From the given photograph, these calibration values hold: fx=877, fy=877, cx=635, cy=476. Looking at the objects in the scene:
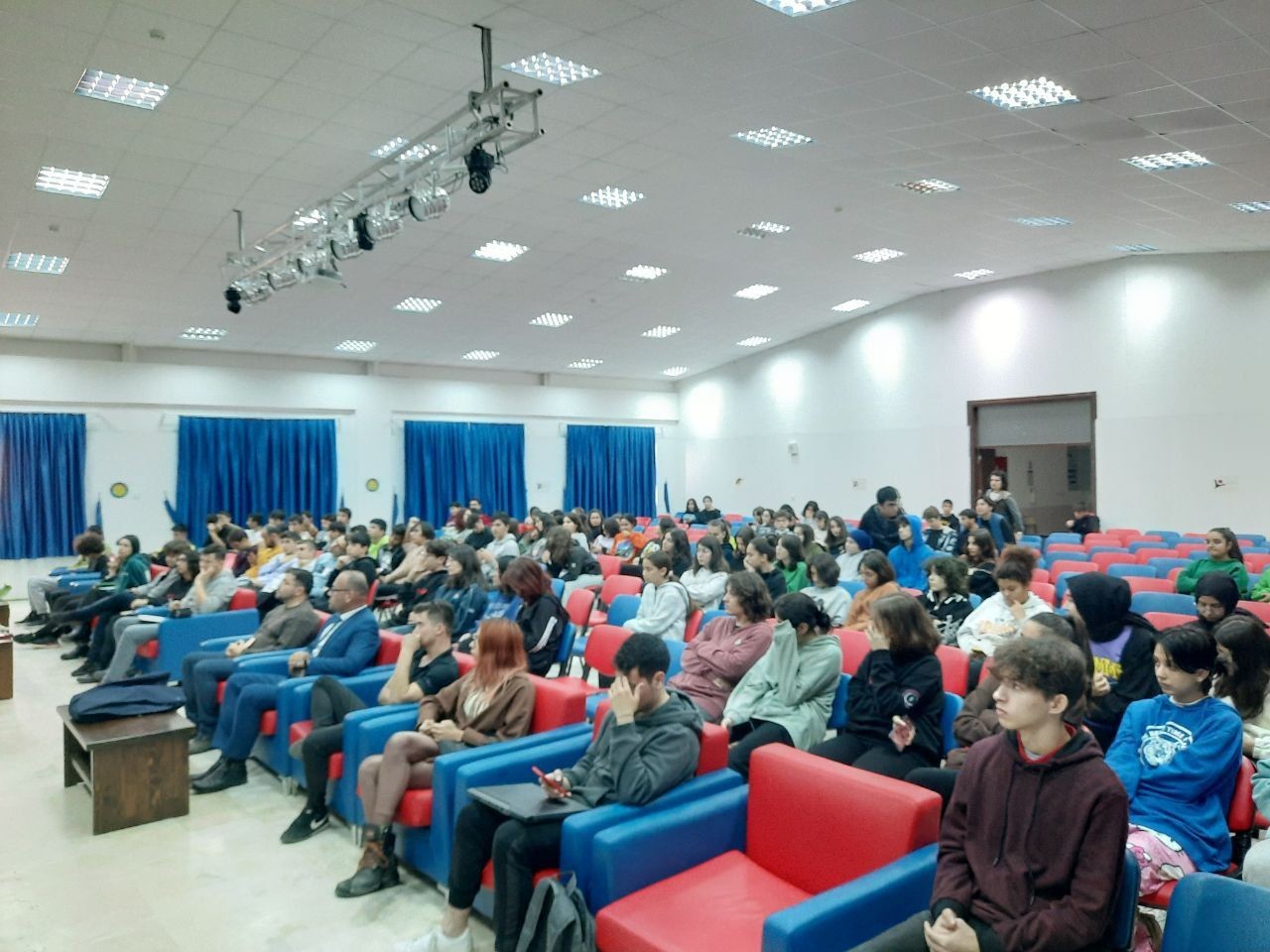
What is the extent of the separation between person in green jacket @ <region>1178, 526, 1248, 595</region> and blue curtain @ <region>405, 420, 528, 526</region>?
12.6m

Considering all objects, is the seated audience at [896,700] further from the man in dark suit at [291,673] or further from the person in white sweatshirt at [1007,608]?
the man in dark suit at [291,673]

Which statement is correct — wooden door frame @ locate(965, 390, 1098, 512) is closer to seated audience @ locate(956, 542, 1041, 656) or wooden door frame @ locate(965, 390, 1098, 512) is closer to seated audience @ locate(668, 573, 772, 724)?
seated audience @ locate(956, 542, 1041, 656)

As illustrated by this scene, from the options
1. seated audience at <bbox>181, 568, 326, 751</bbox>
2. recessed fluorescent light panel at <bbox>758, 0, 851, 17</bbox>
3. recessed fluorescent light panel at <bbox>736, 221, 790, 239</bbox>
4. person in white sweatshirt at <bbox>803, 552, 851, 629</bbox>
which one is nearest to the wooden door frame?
recessed fluorescent light panel at <bbox>736, 221, 790, 239</bbox>

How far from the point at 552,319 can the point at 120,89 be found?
8.06m

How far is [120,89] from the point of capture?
5746mm

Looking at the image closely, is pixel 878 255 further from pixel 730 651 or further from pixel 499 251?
pixel 730 651

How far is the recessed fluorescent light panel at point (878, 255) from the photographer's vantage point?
11039mm

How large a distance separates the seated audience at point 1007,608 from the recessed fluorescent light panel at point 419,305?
9200 mm

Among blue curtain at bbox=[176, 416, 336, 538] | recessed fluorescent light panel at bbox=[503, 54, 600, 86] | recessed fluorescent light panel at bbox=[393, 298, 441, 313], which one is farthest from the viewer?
blue curtain at bbox=[176, 416, 336, 538]

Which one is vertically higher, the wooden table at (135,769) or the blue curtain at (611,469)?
the blue curtain at (611,469)

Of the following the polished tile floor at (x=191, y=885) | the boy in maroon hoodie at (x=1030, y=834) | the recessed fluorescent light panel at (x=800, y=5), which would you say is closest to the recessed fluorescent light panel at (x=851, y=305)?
the recessed fluorescent light panel at (x=800, y=5)

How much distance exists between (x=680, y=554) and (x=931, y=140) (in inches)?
156

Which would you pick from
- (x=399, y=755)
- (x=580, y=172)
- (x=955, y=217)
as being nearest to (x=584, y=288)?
(x=580, y=172)

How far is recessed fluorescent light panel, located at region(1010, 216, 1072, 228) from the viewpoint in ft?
31.6
